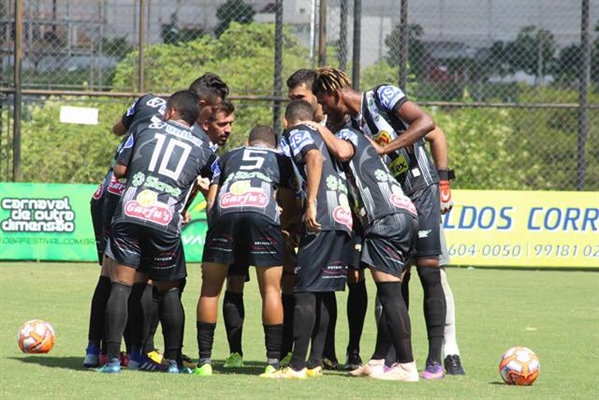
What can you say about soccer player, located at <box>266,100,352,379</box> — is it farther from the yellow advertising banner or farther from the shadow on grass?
the yellow advertising banner

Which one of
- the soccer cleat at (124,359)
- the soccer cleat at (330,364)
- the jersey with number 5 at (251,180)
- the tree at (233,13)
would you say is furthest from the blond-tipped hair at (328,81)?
the tree at (233,13)

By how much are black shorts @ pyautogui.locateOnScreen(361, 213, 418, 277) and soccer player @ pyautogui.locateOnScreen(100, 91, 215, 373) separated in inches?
48.1

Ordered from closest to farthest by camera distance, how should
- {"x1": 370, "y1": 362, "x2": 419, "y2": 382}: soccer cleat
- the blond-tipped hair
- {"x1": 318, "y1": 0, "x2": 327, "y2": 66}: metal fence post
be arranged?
{"x1": 370, "y1": 362, "x2": 419, "y2": 382}: soccer cleat < the blond-tipped hair < {"x1": 318, "y1": 0, "x2": 327, "y2": 66}: metal fence post

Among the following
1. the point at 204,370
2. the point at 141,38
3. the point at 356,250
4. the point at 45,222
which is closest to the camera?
the point at 204,370

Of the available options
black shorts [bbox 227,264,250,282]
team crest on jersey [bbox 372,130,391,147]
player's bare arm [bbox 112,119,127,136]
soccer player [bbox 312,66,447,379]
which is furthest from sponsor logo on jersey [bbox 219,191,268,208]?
player's bare arm [bbox 112,119,127,136]

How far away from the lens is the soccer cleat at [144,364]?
8.58m

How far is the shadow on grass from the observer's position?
864 cm

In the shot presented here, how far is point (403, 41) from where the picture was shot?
65.8 feet

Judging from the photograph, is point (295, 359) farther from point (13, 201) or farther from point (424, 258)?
point (13, 201)

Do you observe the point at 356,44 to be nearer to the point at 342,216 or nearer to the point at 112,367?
the point at 342,216

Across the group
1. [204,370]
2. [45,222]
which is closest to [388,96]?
[204,370]

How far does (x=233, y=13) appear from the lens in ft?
71.7

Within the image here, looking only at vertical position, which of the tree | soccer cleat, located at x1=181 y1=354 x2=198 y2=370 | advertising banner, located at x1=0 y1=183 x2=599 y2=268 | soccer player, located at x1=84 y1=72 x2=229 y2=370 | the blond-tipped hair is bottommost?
advertising banner, located at x1=0 y1=183 x2=599 y2=268

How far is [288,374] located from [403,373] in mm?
743
